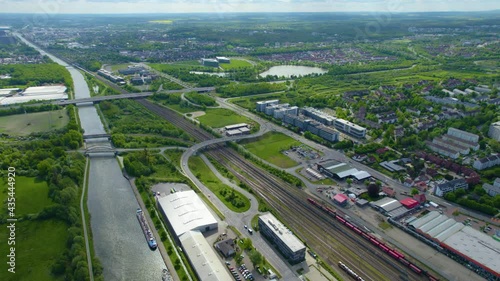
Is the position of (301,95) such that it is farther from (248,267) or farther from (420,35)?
(420,35)

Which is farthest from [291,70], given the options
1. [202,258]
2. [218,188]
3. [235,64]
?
[202,258]

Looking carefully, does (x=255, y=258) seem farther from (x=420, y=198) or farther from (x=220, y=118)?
(x=220, y=118)

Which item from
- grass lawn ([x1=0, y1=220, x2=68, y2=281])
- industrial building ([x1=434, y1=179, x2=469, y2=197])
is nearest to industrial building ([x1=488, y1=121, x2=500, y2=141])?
industrial building ([x1=434, y1=179, x2=469, y2=197])

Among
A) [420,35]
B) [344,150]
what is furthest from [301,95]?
[420,35]

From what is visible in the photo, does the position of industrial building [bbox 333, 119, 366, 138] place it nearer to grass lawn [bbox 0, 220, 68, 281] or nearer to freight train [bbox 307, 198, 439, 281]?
freight train [bbox 307, 198, 439, 281]

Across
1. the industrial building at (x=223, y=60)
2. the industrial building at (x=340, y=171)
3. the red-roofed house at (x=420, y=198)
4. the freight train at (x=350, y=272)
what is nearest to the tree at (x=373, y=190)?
the industrial building at (x=340, y=171)

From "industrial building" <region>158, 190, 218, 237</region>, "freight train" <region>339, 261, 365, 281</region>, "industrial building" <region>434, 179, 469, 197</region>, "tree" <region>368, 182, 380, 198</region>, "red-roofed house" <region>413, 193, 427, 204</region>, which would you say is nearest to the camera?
"freight train" <region>339, 261, 365, 281</region>

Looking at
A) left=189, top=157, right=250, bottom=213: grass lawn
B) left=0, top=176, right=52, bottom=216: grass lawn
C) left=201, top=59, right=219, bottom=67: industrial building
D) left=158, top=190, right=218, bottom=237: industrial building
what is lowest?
left=189, top=157, right=250, bottom=213: grass lawn
